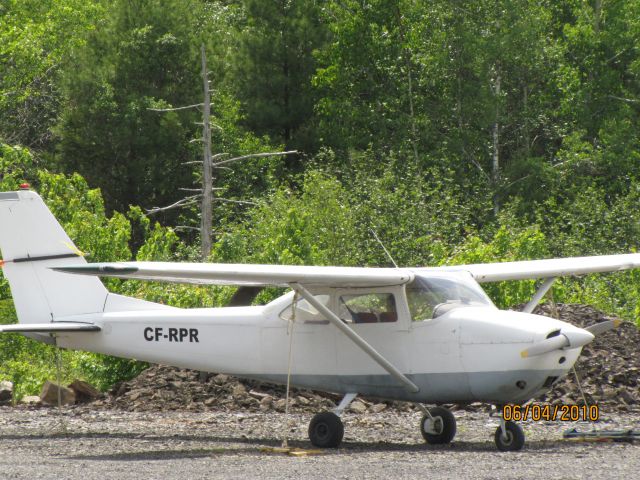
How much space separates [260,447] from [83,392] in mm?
5792

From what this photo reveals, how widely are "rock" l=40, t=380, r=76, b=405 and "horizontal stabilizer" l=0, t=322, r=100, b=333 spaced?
11.0 ft

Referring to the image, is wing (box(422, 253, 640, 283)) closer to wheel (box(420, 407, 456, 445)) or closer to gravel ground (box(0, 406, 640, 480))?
wheel (box(420, 407, 456, 445))

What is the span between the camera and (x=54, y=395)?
59.3ft

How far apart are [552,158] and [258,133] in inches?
393

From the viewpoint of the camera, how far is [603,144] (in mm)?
37688

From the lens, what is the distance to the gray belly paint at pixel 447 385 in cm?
1220

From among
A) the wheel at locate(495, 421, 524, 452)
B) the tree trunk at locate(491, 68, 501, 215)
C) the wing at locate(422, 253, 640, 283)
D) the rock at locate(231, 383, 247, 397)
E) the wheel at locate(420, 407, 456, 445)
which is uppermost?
the tree trunk at locate(491, 68, 501, 215)

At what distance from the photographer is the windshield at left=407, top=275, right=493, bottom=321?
12797 mm

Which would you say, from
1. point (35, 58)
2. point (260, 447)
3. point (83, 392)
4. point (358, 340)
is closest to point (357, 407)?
point (260, 447)

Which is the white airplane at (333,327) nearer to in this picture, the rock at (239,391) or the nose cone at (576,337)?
the nose cone at (576,337)

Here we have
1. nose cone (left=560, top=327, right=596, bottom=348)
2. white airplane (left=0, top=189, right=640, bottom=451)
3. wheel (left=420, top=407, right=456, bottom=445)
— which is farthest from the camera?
wheel (left=420, top=407, right=456, bottom=445)

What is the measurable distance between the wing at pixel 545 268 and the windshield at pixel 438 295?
0.89 m
